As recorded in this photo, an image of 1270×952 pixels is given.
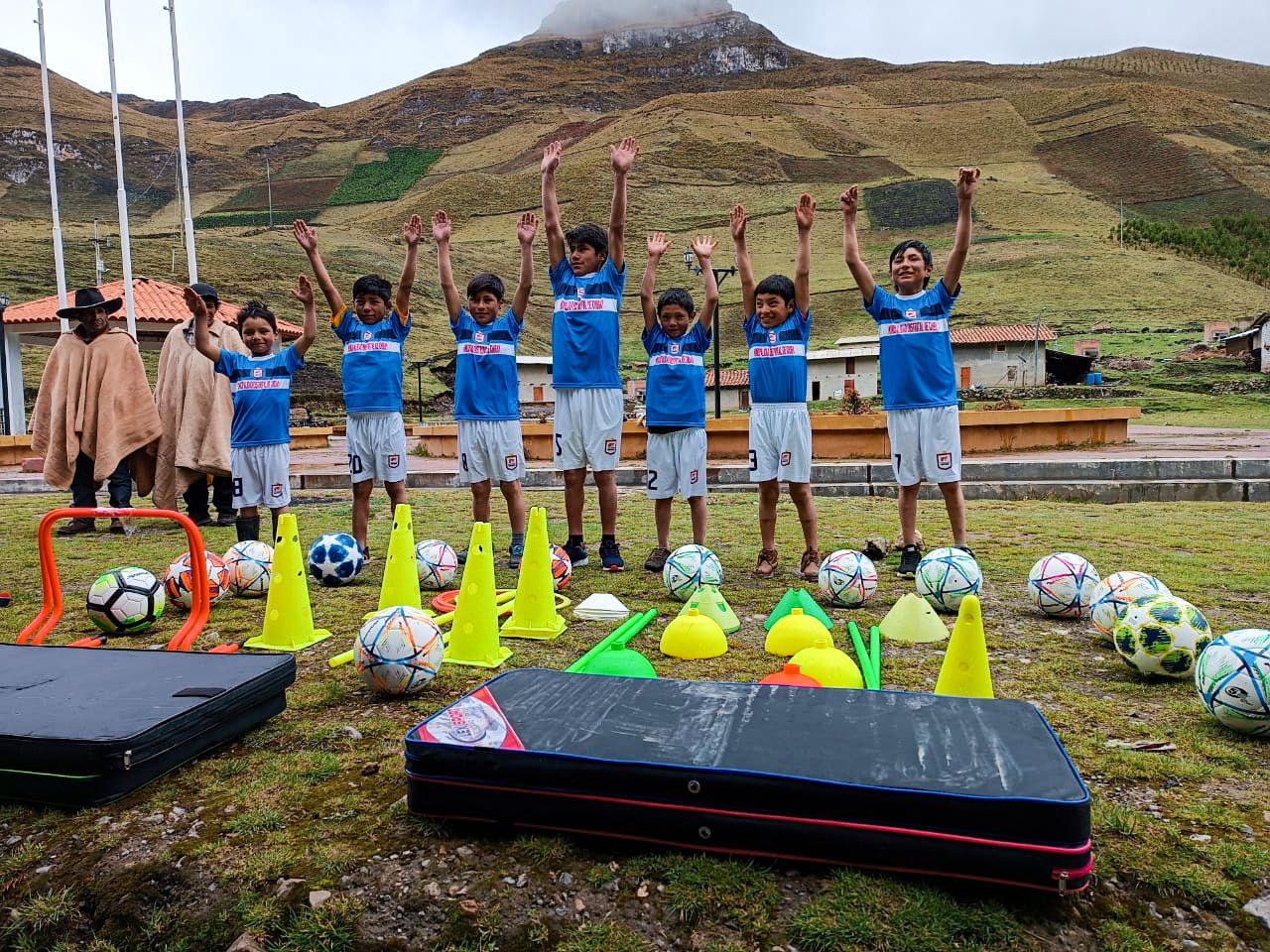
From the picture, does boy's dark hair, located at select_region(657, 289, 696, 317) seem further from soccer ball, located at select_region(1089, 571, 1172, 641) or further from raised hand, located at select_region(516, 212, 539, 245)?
soccer ball, located at select_region(1089, 571, 1172, 641)

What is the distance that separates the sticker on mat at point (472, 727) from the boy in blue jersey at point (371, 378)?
14.4ft

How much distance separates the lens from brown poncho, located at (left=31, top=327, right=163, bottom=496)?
8680 millimetres

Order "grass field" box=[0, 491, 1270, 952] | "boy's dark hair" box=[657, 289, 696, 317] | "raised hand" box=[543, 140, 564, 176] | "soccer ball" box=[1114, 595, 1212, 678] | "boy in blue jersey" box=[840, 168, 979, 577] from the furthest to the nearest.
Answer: "boy's dark hair" box=[657, 289, 696, 317] < "raised hand" box=[543, 140, 564, 176] < "boy in blue jersey" box=[840, 168, 979, 577] < "soccer ball" box=[1114, 595, 1212, 678] < "grass field" box=[0, 491, 1270, 952]

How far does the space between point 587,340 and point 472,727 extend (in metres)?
4.30

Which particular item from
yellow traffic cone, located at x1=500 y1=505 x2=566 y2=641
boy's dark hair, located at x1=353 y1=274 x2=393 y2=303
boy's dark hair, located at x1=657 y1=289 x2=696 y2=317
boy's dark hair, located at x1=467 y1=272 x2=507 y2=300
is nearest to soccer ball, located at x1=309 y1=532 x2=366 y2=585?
yellow traffic cone, located at x1=500 y1=505 x2=566 y2=641

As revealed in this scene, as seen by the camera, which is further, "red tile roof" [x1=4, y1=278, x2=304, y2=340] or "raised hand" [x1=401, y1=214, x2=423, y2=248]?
"red tile roof" [x1=4, y1=278, x2=304, y2=340]

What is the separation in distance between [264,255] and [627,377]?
27.0 m

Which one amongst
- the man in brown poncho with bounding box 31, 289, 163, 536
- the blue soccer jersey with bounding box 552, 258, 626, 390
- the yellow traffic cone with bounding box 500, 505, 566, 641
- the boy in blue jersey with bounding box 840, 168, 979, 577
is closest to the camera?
the yellow traffic cone with bounding box 500, 505, 566, 641

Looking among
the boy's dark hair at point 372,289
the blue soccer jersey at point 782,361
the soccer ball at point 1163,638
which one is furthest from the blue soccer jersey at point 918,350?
the boy's dark hair at point 372,289

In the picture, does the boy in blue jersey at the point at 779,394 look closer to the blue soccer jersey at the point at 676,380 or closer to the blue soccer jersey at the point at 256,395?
the blue soccer jersey at the point at 676,380

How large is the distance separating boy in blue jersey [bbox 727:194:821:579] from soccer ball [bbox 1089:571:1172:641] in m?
2.09

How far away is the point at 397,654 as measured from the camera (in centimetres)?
361

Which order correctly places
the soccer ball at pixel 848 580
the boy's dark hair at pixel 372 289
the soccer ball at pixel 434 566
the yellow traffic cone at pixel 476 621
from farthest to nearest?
1. the boy's dark hair at pixel 372 289
2. the soccer ball at pixel 434 566
3. the soccer ball at pixel 848 580
4. the yellow traffic cone at pixel 476 621

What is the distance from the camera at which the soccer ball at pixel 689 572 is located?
5426mm
